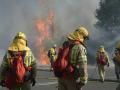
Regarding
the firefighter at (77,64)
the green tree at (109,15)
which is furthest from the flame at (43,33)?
the firefighter at (77,64)

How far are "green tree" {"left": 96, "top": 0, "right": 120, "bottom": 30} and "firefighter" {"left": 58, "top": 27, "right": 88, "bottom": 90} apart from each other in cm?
6440

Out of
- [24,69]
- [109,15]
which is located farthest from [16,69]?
[109,15]

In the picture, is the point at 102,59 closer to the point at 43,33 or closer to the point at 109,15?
the point at 43,33

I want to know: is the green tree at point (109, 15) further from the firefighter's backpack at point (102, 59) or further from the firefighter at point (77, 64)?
the firefighter at point (77, 64)

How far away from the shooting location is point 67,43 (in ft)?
32.6

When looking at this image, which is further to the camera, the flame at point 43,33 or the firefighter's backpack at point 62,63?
Result: the flame at point 43,33

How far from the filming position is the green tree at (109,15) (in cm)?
7481

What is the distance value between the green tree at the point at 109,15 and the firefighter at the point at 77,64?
6440cm

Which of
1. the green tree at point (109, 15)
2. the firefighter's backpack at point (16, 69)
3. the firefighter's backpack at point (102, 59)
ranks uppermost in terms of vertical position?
the green tree at point (109, 15)

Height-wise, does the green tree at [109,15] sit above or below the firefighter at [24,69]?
above

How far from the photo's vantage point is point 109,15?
76.4 meters

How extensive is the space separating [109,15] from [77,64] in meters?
67.3

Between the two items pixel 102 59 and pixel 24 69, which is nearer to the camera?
pixel 24 69

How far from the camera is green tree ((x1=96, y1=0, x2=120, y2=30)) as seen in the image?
2945 inches
